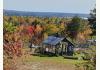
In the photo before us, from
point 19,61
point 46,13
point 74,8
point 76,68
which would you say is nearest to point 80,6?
point 74,8

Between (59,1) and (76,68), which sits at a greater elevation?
(59,1)

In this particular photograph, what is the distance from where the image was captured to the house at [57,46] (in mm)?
1998

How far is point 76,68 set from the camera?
1.99 m

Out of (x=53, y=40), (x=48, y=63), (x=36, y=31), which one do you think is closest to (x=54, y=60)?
(x=48, y=63)

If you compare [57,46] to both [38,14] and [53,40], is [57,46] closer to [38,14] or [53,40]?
[53,40]

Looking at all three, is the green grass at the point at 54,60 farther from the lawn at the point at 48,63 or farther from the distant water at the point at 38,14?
the distant water at the point at 38,14

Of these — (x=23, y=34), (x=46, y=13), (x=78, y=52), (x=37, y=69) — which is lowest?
(x=37, y=69)

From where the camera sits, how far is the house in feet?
6.56

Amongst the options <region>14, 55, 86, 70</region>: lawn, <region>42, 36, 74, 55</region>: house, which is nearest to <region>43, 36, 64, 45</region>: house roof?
<region>42, 36, 74, 55</region>: house

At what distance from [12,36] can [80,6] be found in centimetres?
57

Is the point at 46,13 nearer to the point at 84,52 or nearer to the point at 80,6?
the point at 80,6

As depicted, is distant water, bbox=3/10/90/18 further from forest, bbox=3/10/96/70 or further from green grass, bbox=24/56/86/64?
green grass, bbox=24/56/86/64

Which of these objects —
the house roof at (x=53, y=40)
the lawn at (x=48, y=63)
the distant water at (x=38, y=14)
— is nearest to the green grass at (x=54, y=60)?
the lawn at (x=48, y=63)
